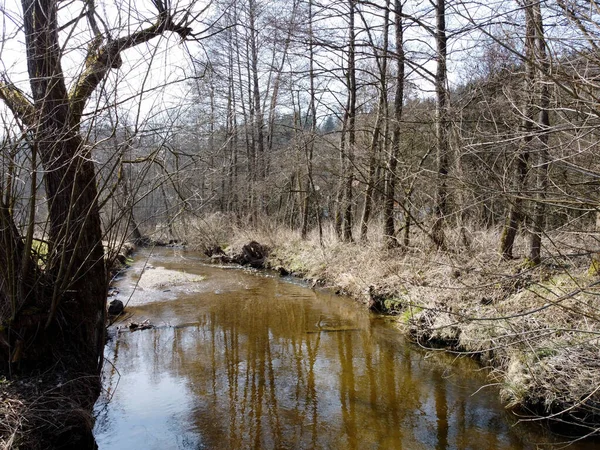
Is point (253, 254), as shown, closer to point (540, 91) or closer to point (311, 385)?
point (311, 385)

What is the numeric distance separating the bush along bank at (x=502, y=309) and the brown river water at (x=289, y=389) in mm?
399

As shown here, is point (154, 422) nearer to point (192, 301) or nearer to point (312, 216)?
point (192, 301)

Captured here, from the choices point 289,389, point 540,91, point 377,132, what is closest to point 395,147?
point 377,132

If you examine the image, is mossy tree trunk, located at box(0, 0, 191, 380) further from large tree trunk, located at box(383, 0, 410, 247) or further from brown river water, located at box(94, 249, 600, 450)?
large tree trunk, located at box(383, 0, 410, 247)

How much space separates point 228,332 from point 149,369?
7.10 feet

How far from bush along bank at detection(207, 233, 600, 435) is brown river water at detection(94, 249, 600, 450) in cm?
40

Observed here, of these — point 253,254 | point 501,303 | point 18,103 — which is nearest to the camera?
point 18,103

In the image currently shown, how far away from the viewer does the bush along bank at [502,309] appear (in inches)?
180

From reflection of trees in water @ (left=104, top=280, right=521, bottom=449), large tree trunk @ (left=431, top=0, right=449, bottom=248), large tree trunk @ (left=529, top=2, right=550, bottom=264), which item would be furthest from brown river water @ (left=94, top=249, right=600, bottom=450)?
large tree trunk @ (left=529, top=2, right=550, bottom=264)

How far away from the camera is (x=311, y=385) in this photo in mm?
6867

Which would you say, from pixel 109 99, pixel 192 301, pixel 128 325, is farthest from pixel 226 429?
pixel 192 301

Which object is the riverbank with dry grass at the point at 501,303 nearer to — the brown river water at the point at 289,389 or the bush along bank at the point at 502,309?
the bush along bank at the point at 502,309

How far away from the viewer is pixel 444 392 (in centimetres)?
659

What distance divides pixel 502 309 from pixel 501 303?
187 millimetres
